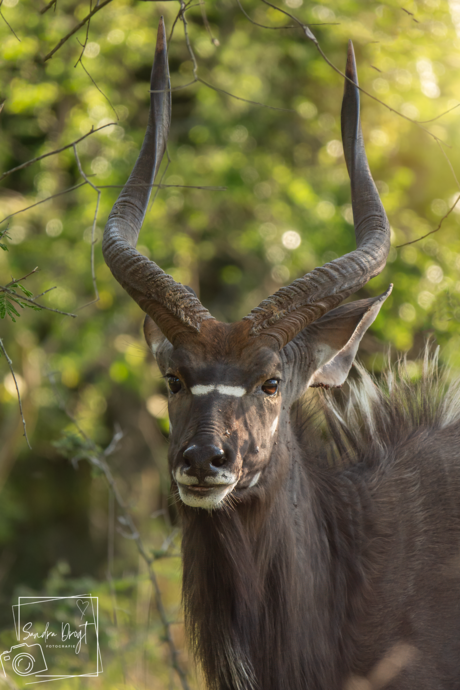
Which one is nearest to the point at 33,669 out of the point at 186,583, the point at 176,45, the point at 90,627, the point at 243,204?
the point at 90,627

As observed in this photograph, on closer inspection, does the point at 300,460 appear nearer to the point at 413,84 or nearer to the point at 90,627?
the point at 90,627

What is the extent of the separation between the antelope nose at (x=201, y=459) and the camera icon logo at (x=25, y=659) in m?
4.42

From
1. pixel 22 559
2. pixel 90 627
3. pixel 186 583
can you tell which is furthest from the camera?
pixel 22 559

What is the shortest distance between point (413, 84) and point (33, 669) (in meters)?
8.99

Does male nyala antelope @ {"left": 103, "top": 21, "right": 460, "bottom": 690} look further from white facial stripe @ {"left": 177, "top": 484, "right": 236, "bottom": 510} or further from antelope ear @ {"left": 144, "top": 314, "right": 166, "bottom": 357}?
antelope ear @ {"left": 144, "top": 314, "right": 166, "bottom": 357}

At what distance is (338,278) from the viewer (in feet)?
13.7

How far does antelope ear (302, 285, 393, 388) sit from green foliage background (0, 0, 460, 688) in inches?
145

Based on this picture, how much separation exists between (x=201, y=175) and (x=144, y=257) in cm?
765

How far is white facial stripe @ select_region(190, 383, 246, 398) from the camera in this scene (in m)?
3.81

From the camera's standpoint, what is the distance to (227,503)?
3791 millimetres

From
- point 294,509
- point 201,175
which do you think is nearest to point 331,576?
point 294,509
